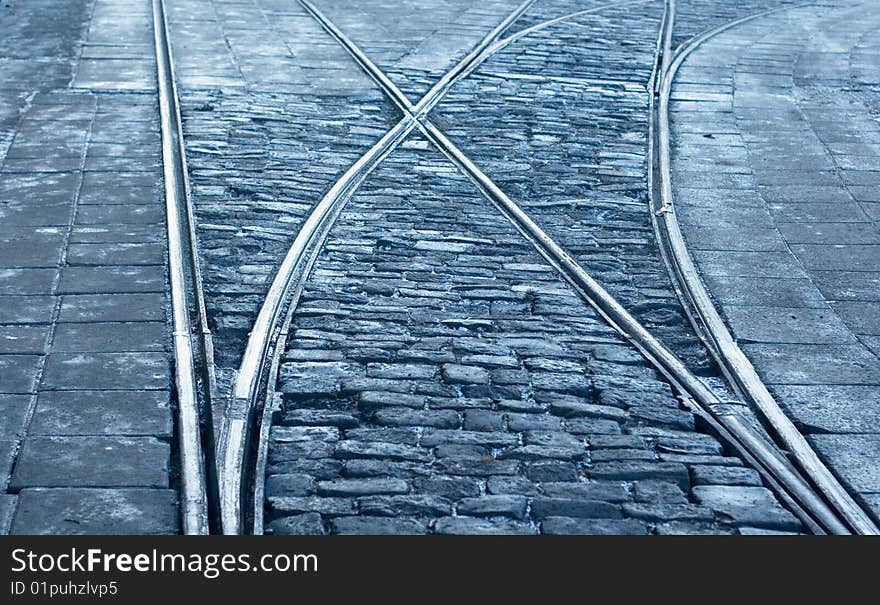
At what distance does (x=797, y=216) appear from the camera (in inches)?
318

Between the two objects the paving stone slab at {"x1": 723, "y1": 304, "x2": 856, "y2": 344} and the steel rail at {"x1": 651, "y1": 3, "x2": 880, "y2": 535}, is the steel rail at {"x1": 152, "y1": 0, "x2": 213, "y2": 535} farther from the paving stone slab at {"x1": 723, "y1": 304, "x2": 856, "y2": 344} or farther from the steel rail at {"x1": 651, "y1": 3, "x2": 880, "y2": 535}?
the paving stone slab at {"x1": 723, "y1": 304, "x2": 856, "y2": 344}

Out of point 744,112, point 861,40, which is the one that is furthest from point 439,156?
point 861,40

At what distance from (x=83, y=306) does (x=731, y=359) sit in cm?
319

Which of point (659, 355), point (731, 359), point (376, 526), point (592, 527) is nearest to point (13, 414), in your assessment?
point (376, 526)

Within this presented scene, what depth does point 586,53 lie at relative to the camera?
42.2 ft

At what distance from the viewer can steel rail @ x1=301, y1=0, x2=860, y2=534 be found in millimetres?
4625

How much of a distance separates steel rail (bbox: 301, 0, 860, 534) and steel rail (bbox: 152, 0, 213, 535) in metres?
2.00

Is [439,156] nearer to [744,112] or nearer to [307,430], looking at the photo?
[744,112]

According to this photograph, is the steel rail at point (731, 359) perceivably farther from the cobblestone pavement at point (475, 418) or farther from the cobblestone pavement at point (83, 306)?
the cobblestone pavement at point (83, 306)

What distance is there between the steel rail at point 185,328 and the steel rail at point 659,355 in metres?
2.00

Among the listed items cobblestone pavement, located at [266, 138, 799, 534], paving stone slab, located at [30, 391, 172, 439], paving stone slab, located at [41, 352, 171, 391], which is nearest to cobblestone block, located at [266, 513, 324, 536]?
cobblestone pavement, located at [266, 138, 799, 534]

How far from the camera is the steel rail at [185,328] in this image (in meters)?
4.37

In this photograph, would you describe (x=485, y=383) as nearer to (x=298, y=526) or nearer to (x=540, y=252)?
(x=298, y=526)

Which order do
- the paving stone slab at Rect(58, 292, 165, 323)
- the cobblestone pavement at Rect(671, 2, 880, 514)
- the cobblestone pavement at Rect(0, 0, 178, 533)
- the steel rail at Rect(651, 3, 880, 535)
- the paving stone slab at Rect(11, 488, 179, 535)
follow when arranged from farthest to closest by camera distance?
1. the paving stone slab at Rect(58, 292, 165, 323)
2. the cobblestone pavement at Rect(671, 2, 880, 514)
3. the steel rail at Rect(651, 3, 880, 535)
4. the cobblestone pavement at Rect(0, 0, 178, 533)
5. the paving stone slab at Rect(11, 488, 179, 535)
